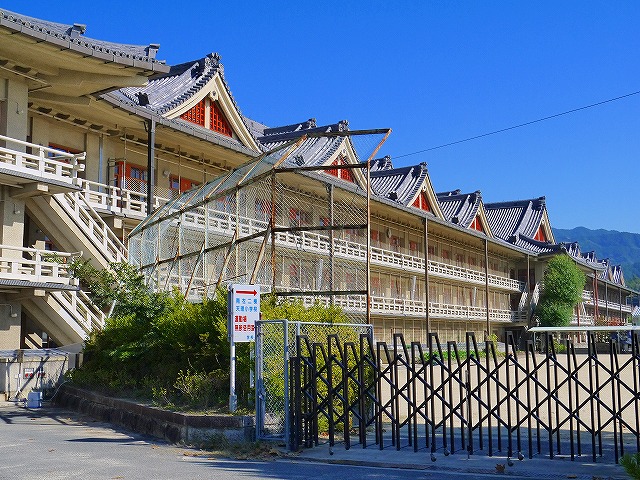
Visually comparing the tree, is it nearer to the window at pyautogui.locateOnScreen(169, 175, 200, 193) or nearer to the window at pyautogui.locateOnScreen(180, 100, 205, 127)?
the window at pyautogui.locateOnScreen(180, 100, 205, 127)

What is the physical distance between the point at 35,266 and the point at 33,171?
2.61 m

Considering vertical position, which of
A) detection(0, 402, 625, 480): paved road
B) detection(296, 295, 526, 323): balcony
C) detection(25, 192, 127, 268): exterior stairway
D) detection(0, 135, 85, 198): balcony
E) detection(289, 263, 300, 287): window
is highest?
detection(0, 135, 85, 198): balcony

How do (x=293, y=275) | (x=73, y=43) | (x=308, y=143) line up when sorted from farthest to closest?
1. (x=308, y=143)
2. (x=73, y=43)
3. (x=293, y=275)

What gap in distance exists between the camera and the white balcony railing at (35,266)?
1978 cm

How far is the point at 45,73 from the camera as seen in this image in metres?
22.2

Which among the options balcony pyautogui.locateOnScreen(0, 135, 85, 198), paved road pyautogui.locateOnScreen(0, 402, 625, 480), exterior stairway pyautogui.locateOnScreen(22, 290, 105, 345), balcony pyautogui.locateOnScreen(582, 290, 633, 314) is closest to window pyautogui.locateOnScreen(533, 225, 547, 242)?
balcony pyautogui.locateOnScreen(582, 290, 633, 314)

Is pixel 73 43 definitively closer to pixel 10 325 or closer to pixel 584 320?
pixel 10 325

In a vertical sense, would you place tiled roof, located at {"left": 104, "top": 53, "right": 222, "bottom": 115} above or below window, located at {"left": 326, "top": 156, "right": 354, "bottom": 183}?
above

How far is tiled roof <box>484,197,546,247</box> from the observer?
66.7m

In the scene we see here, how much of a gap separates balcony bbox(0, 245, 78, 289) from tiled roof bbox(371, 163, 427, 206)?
27118mm

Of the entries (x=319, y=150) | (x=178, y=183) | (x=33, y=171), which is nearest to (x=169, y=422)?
(x=33, y=171)

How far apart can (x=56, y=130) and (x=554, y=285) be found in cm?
4301

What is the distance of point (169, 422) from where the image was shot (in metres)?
12.1

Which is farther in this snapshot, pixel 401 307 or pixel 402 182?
pixel 402 182
